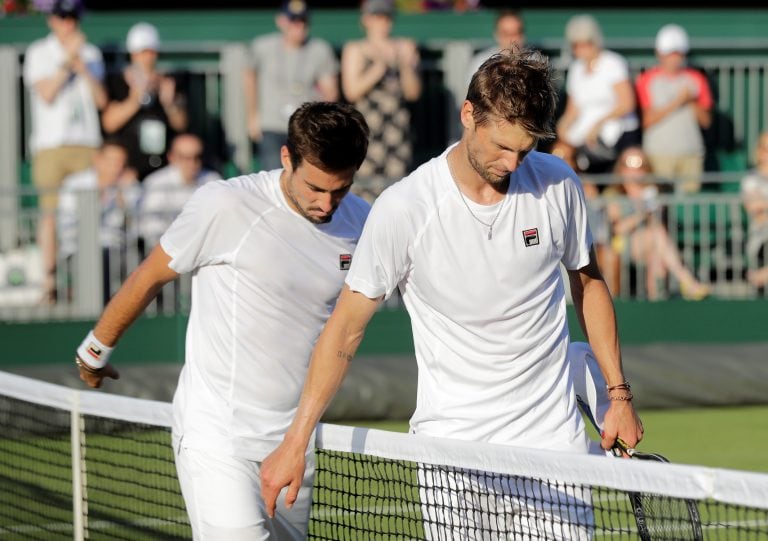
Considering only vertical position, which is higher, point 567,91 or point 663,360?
point 567,91

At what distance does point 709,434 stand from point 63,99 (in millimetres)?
6619

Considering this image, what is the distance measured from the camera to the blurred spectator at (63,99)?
43.5 ft

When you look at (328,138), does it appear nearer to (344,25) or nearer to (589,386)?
(589,386)

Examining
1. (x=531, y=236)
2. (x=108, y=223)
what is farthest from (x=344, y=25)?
(x=531, y=236)

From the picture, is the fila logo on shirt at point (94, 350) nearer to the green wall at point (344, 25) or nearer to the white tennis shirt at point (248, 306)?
the white tennis shirt at point (248, 306)

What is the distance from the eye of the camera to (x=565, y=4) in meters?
18.1

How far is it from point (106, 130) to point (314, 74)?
2.06 m

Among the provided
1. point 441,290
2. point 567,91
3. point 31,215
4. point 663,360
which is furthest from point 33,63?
point 441,290

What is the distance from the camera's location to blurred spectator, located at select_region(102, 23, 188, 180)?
13492 millimetres

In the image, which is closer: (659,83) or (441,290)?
(441,290)

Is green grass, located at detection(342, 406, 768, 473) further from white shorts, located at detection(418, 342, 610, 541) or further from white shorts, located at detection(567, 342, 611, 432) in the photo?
white shorts, located at detection(418, 342, 610, 541)

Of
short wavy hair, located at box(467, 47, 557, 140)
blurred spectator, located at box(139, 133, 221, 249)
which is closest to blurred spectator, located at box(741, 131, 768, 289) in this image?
blurred spectator, located at box(139, 133, 221, 249)

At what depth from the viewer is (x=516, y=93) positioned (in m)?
4.31

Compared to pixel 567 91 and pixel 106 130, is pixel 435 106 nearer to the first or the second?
pixel 567 91
